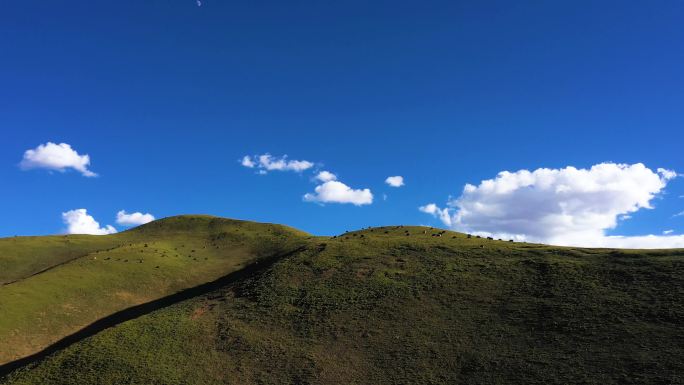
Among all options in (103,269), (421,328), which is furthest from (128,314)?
(421,328)

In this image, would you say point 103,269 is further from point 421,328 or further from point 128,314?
point 421,328

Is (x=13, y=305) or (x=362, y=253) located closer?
(x=13, y=305)

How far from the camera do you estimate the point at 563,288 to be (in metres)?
47.9

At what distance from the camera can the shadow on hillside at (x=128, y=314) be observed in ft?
152

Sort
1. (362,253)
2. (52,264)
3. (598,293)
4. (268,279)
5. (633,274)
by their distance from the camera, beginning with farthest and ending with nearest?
(52,264)
(362,253)
(268,279)
(633,274)
(598,293)

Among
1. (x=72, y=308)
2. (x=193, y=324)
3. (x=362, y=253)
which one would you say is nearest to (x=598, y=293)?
(x=362, y=253)

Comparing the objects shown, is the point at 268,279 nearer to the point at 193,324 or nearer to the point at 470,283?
the point at 193,324

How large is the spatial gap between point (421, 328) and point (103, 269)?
2096 inches

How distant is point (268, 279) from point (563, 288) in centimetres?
3443

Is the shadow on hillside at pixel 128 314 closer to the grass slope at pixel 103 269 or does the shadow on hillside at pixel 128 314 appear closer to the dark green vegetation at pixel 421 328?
the grass slope at pixel 103 269

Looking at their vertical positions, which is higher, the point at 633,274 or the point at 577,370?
the point at 633,274

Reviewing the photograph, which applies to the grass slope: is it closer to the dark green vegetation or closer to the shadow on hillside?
the shadow on hillside

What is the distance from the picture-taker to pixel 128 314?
5925 centimetres

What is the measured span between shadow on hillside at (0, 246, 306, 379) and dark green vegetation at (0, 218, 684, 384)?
426 cm
